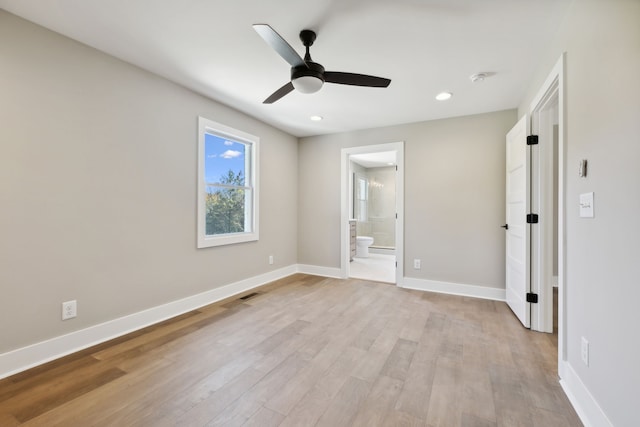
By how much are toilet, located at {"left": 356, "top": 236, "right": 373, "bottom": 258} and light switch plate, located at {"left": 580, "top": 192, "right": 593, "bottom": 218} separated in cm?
526

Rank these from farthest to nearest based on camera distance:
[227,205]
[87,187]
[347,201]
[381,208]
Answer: [381,208] < [347,201] < [227,205] < [87,187]

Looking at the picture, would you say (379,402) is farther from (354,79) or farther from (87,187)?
(87,187)

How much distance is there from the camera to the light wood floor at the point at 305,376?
150cm

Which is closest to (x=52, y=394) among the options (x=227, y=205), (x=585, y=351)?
(x=227, y=205)

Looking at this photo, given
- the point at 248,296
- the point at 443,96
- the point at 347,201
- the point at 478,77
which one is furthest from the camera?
the point at 347,201

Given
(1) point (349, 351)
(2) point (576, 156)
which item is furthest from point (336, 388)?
(2) point (576, 156)

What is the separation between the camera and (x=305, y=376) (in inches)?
73.3

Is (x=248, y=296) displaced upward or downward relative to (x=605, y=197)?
downward

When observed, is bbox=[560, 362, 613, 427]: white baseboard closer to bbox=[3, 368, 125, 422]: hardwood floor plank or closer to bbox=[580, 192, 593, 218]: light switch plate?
bbox=[580, 192, 593, 218]: light switch plate

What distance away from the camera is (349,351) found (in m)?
2.20

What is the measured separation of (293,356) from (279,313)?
0.90 metres

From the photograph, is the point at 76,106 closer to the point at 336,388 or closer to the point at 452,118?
the point at 336,388

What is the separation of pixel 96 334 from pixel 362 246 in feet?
17.8

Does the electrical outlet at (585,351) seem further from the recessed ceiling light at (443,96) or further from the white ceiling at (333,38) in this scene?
the recessed ceiling light at (443,96)
